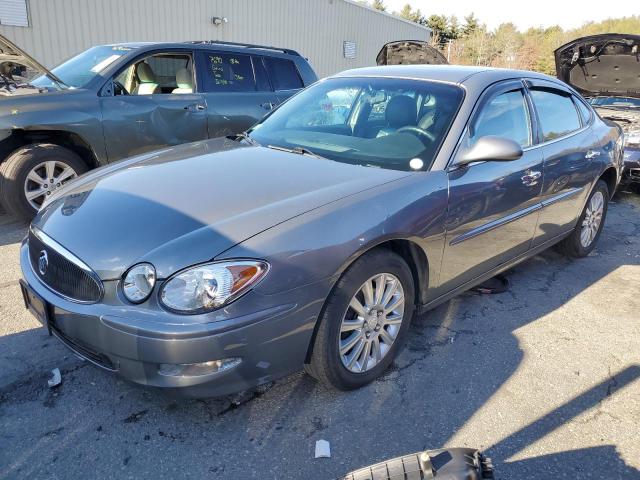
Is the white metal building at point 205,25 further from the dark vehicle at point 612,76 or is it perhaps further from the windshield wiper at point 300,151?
the dark vehicle at point 612,76

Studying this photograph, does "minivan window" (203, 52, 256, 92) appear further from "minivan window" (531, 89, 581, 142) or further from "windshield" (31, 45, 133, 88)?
"minivan window" (531, 89, 581, 142)

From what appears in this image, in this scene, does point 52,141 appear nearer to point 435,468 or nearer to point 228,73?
point 228,73

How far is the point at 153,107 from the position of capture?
220 inches

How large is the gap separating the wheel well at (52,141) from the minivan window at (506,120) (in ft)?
12.6

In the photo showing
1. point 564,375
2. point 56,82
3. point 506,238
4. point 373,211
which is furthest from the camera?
point 56,82

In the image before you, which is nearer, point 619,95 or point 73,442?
point 73,442

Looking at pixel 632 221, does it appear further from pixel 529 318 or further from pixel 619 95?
pixel 529 318

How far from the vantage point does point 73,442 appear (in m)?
2.33

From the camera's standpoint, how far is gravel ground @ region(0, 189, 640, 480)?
2281 millimetres

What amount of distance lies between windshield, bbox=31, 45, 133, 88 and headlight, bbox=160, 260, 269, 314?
13.3 ft

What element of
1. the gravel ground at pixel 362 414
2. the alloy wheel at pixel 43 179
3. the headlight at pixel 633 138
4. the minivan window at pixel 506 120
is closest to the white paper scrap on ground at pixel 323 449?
the gravel ground at pixel 362 414

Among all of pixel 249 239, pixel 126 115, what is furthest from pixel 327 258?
pixel 126 115

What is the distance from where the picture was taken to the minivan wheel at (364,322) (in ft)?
8.21

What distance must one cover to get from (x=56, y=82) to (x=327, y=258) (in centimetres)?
433
